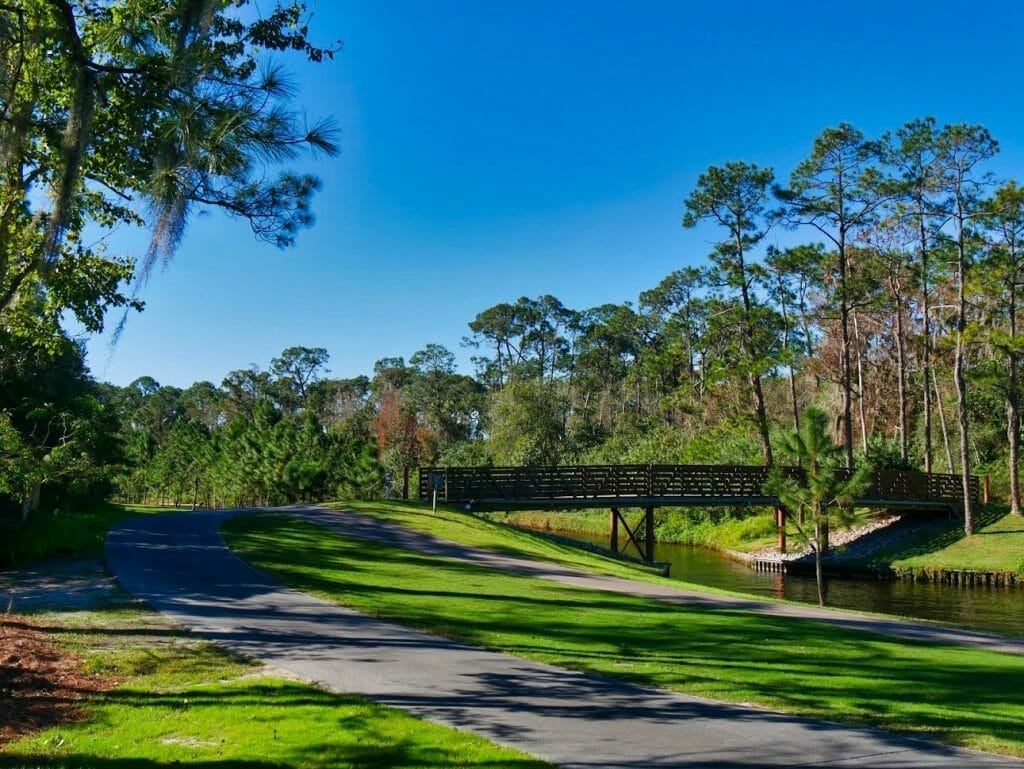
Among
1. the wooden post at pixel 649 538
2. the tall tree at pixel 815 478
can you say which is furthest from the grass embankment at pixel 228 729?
the wooden post at pixel 649 538

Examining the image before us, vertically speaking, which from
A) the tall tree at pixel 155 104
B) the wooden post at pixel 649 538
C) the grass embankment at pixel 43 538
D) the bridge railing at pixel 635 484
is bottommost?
the wooden post at pixel 649 538

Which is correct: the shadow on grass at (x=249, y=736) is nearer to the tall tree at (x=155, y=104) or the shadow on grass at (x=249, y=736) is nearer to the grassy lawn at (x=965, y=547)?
the tall tree at (x=155, y=104)

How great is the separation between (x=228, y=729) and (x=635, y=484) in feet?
84.4

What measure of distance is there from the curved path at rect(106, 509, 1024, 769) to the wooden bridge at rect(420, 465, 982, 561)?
15929mm

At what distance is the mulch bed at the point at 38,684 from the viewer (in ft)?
20.8

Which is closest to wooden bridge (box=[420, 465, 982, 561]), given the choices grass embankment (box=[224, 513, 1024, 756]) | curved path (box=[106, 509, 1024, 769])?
grass embankment (box=[224, 513, 1024, 756])

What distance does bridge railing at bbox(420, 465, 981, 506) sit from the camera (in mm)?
28422

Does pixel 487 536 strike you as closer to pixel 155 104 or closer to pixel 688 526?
pixel 155 104

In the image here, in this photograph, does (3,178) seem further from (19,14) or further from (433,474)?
(433,474)

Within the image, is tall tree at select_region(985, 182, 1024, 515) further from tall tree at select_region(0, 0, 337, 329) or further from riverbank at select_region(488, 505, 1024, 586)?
tall tree at select_region(0, 0, 337, 329)

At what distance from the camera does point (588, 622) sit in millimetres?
11164

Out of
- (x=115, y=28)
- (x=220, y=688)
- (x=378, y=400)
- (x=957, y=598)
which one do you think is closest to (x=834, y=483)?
(x=957, y=598)

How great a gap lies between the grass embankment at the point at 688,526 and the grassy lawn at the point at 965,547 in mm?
6142

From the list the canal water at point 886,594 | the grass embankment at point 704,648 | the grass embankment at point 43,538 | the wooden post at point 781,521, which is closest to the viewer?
the grass embankment at point 704,648
